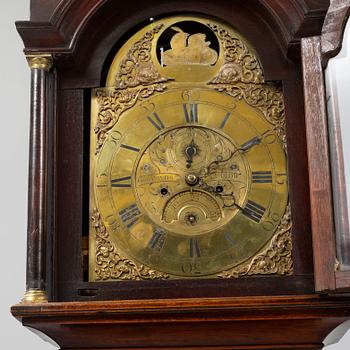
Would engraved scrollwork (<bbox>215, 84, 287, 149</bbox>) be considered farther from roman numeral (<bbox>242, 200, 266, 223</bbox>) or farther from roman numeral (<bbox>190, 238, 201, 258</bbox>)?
roman numeral (<bbox>190, 238, 201, 258</bbox>)

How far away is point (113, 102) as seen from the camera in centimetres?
198

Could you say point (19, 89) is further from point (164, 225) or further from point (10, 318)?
point (164, 225)

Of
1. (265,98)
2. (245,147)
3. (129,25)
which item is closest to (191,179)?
(245,147)

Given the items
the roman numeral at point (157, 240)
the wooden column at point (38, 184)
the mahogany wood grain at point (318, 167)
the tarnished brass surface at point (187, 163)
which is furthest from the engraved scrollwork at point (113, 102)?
the mahogany wood grain at point (318, 167)

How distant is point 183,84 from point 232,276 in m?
Result: 0.41

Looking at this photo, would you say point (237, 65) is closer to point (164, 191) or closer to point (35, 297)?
point (164, 191)

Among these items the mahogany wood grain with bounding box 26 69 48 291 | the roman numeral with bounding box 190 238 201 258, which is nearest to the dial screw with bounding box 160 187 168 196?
the roman numeral with bounding box 190 238 201 258

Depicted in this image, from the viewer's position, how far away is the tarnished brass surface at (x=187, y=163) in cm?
188

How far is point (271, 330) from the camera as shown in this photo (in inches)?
70.2

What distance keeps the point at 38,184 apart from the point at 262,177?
0.43 m

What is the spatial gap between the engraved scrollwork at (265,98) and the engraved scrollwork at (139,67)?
5.4 inches

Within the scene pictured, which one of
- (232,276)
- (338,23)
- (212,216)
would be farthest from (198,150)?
(338,23)

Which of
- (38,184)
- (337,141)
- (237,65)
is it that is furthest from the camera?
(237,65)

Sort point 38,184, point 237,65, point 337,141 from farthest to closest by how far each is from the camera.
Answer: point 237,65, point 38,184, point 337,141
